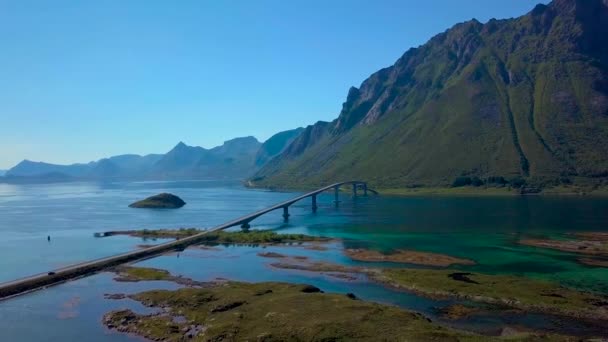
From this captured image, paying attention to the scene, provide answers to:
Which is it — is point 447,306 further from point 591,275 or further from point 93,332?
point 93,332

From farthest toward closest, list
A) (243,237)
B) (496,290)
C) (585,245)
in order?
(243,237) < (585,245) < (496,290)

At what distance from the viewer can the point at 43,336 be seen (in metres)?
69.9

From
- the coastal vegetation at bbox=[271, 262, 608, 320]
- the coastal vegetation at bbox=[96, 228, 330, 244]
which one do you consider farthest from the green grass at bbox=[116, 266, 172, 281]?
the coastal vegetation at bbox=[96, 228, 330, 244]

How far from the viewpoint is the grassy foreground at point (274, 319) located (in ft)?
201

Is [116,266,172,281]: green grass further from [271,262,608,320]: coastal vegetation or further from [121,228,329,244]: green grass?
[121,228,329,244]: green grass

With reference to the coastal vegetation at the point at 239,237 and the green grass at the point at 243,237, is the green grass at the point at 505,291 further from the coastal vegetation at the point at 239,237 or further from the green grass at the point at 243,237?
the green grass at the point at 243,237

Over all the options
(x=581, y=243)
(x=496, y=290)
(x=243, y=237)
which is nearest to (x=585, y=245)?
(x=581, y=243)

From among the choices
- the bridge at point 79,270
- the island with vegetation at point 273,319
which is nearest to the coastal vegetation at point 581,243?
the island with vegetation at point 273,319

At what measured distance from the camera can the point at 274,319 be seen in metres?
67.6

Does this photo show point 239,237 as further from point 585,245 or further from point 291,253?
point 585,245

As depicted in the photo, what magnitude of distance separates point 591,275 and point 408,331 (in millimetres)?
59175

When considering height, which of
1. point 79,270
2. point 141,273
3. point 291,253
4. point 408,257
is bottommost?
point 408,257

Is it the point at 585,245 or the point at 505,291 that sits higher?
the point at 585,245

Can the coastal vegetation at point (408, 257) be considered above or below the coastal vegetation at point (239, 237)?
below
